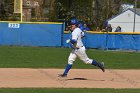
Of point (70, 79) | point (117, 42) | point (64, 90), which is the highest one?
point (64, 90)

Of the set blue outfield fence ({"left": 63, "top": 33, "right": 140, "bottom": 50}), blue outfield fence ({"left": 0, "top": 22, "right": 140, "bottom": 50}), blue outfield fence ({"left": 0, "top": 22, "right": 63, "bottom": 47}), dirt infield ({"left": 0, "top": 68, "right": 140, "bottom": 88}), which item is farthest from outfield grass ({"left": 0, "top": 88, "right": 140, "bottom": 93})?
blue outfield fence ({"left": 0, "top": 22, "right": 63, "bottom": 47})

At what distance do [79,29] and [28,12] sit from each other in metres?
56.0

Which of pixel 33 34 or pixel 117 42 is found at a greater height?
pixel 33 34

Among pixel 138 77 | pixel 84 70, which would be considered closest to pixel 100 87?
pixel 138 77

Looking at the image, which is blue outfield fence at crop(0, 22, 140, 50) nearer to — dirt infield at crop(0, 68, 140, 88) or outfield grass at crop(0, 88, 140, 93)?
dirt infield at crop(0, 68, 140, 88)

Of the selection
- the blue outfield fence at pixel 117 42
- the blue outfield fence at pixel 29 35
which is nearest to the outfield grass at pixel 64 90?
the blue outfield fence at pixel 117 42

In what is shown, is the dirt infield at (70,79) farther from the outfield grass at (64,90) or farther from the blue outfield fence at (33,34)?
the blue outfield fence at (33,34)

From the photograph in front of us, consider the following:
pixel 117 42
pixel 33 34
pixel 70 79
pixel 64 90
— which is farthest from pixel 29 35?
pixel 64 90

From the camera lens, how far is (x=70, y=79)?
Result: 1476 centimetres

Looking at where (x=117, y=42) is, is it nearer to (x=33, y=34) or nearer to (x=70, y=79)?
(x=33, y=34)

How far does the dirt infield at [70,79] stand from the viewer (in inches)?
522

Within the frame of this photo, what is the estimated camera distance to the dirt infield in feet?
43.5

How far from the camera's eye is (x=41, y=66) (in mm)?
19266

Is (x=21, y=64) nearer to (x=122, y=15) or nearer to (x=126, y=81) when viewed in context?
(x=126, y=81)
